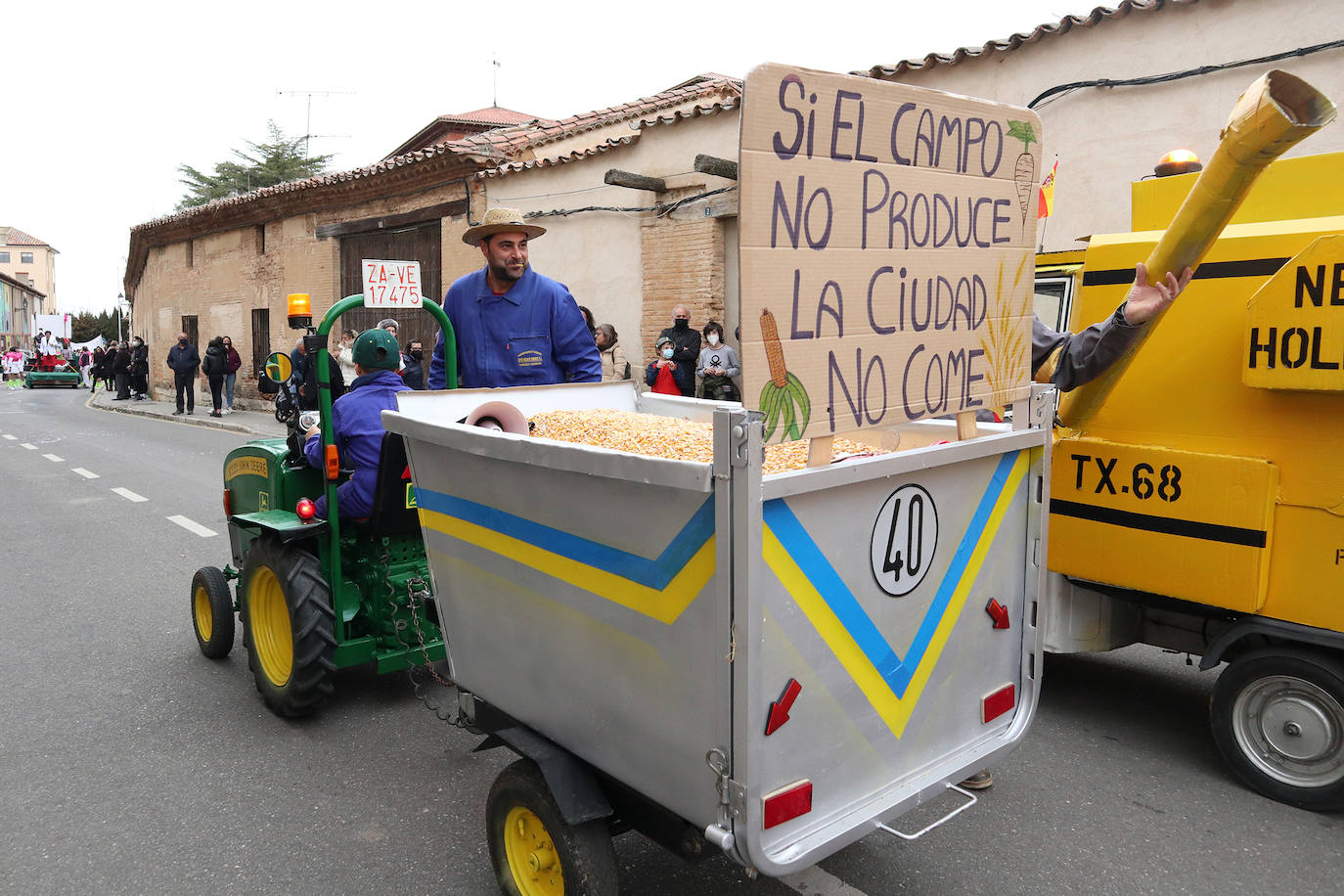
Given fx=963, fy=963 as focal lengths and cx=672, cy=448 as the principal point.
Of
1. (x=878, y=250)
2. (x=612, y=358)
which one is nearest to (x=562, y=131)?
(x=612, y=358)

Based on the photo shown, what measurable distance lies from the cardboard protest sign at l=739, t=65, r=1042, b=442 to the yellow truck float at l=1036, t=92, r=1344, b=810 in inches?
36.8

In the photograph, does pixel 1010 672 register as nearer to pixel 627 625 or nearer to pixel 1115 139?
pixel 627 625

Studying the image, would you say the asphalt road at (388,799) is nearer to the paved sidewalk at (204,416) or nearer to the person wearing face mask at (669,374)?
the person wearing face mask at (669,374)

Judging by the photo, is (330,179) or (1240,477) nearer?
(1240,477)

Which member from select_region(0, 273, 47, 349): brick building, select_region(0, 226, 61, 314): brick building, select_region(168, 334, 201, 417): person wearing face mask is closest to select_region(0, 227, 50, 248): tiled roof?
select_region(0, 226, 61, 314): brick building

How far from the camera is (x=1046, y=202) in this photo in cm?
635

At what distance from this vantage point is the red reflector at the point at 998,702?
9.11 ft

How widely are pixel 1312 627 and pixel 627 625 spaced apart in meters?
2.63

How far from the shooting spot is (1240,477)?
3.50 meters

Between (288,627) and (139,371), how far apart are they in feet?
95.8

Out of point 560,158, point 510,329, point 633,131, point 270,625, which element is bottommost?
point 270,625

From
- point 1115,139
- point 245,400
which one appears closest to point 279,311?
point 245,400

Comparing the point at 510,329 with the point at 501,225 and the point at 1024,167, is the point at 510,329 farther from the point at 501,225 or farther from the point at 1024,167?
the point at 1024,167

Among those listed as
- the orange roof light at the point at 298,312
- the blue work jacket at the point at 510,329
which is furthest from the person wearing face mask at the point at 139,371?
the orange roof light at the point at 298,312
